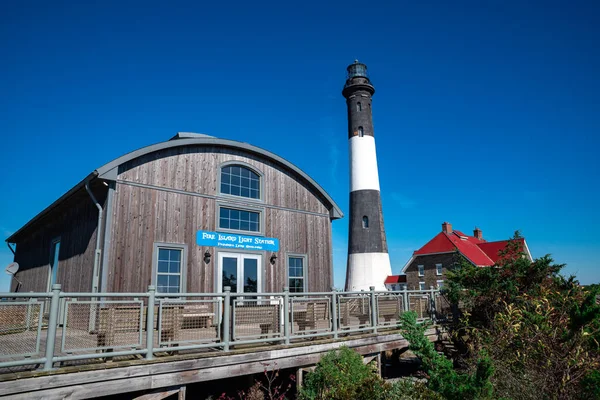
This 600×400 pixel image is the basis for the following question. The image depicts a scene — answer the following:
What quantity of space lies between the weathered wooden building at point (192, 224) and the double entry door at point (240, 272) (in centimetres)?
3

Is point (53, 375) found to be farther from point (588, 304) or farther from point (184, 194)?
point (588, 304)

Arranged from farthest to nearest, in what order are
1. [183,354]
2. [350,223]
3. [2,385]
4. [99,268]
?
1. [350,223]
2. [99,268]
3. [183,354]
4. [2,385]

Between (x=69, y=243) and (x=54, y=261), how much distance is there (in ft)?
7.02

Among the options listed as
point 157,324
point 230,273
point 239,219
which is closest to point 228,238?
point 239,219

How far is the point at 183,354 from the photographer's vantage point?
23.9ft

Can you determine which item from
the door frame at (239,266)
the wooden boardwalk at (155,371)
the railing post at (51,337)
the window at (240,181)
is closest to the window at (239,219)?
the window at (240,181)

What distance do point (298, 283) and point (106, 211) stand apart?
20.3ft

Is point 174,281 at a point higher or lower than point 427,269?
lower

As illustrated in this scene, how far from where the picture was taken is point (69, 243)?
12867mm

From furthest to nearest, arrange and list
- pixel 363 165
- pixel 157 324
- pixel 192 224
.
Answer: pixel 363 165
pixel 192 224
pixel 157 324

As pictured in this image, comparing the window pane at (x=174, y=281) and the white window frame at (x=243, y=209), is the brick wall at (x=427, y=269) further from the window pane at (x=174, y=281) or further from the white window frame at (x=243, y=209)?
the window pane at (x=174, y=281)

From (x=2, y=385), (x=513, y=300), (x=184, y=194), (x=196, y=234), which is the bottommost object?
(x=2, y=385)

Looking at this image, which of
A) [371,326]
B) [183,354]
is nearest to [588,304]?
[371,326]

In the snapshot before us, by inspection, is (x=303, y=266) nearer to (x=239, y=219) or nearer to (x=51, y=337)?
(x=239, y=219)
